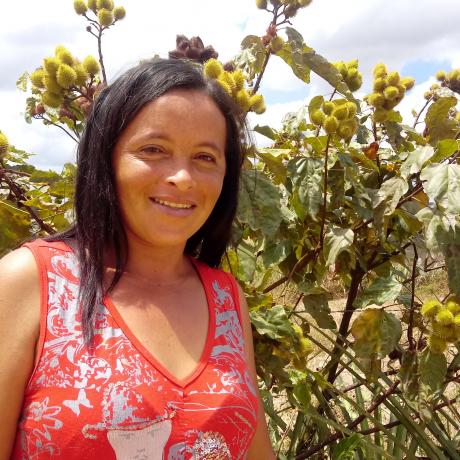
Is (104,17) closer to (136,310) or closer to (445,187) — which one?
(136,310)

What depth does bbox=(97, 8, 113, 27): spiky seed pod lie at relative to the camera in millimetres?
1906

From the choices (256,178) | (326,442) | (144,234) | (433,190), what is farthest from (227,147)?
(326,442)

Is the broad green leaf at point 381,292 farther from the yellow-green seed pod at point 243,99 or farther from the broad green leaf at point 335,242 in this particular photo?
the yellow-green seed pod at point 243,99

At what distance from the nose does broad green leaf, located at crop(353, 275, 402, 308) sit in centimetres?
74

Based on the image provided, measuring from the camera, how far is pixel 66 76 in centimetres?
165

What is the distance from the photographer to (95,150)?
1419 mm

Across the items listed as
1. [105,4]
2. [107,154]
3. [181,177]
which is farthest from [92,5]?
[181,177]

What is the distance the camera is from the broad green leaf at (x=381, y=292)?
1852 millimetres

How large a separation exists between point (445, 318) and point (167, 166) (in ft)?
2.77

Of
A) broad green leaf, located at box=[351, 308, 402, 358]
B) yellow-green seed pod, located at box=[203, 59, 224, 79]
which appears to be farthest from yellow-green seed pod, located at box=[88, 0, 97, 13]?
broad green leaf, located at box=[351, 308, 402, 358]

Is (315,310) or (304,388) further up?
(315,310)

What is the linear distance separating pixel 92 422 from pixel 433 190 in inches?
35.8

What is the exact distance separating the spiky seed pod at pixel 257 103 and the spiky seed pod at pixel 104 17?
56 cm

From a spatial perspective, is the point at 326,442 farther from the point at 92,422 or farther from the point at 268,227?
the point at 92,422
